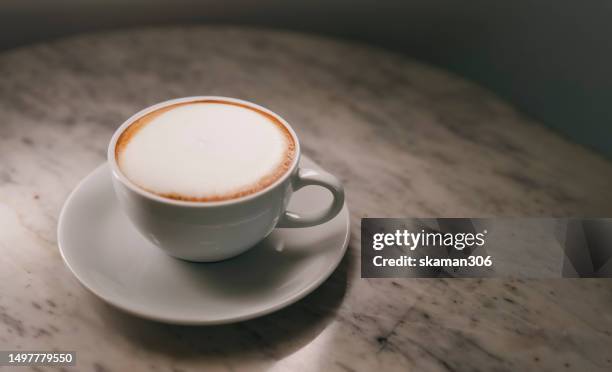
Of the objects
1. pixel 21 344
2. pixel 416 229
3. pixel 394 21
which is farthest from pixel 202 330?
pixel 394 21

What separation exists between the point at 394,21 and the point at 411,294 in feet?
2.78

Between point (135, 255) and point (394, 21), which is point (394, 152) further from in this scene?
point (394, 21)

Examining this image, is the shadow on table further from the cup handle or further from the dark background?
the dark background

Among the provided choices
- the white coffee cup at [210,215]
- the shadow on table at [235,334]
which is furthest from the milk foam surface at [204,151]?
the shadow on table at [235,334]

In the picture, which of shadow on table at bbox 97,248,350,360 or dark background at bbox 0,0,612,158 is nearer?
shadow on table at bbox 97,248,350,360

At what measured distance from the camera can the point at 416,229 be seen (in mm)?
672

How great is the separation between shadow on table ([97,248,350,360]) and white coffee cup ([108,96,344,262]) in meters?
0.07

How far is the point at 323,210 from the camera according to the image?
0.61 meters

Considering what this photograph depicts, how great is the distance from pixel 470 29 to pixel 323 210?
0.84m

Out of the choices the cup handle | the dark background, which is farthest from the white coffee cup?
the dark background

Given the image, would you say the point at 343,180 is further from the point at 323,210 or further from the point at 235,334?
the point at 235,334

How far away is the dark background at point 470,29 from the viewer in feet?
3.67

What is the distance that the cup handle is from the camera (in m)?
0.58

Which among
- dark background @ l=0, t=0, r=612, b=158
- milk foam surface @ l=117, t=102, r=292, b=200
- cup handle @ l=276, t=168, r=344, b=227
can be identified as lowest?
dark background @ l=0, t=0, r=612, b=158
